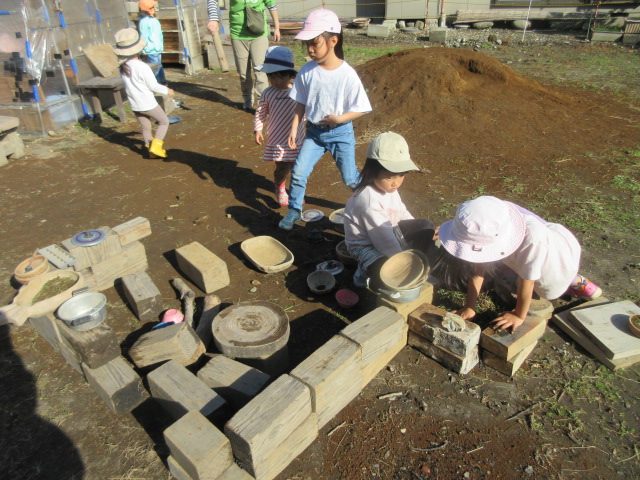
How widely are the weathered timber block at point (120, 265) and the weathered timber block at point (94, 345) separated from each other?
0.87 meters

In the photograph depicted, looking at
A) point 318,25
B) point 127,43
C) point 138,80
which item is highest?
point 318,25

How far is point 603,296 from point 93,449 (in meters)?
3.55

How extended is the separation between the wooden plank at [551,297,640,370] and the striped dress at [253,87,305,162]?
2861 mm

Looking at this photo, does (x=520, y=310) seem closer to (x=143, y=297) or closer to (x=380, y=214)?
(x=380, y=214)

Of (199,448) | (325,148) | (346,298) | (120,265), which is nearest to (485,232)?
(346,298)

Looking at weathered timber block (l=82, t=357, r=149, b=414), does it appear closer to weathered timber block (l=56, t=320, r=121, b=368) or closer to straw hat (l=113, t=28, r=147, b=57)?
weathered timber block (l=56, t=320, r=121, b=368)

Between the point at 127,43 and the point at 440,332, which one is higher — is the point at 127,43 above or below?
above

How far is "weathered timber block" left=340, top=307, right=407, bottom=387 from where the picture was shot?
107 inches

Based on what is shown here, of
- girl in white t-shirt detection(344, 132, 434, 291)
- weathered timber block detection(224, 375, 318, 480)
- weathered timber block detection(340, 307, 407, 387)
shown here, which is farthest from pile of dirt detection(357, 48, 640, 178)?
weathered timber block detection(224, 375, 318, 480)

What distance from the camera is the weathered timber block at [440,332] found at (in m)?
2.79

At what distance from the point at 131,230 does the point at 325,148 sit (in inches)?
74.5

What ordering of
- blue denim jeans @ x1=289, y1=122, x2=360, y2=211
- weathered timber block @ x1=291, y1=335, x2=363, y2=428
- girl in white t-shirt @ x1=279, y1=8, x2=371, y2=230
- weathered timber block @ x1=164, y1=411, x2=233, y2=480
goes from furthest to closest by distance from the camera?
1. blue denim jeans @ x1=289, y1=122, x2=360, y2=211
2. girl in white t-shirt @ x1=279, y1=8, x2=371, y2=230
3. weathered timber block @ x1=291, y1=335, x2=363, y2=428
4. weathered timber block @ x1=164, y1=411, x2=233, y2=480

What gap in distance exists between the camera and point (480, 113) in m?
7.11

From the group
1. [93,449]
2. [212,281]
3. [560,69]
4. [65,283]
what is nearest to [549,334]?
[212,281]
